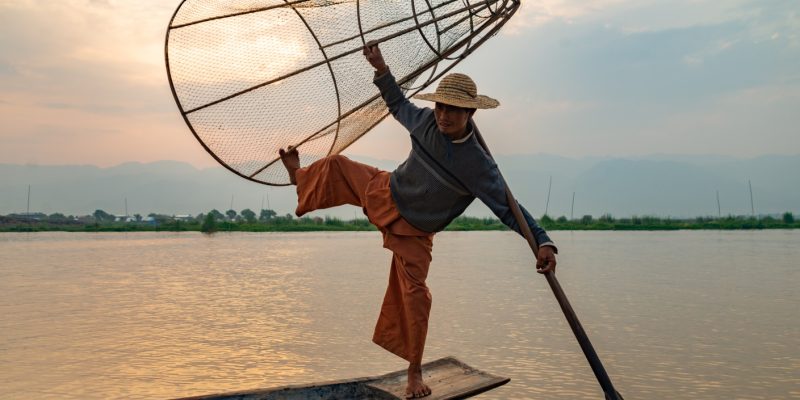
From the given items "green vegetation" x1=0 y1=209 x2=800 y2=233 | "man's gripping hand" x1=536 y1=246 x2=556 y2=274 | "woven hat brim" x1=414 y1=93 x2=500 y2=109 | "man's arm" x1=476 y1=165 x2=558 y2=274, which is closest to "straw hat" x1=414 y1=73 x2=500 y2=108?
"woven hat brim" x1=414 y1=93 x2=500 y2=109

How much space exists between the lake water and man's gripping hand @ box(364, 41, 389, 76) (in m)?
2.35

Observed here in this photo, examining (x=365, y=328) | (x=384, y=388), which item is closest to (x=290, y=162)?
(x=384, y=388)

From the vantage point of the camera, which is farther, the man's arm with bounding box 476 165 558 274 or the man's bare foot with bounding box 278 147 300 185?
the man's bare foot with bounding box 278 147 300 185

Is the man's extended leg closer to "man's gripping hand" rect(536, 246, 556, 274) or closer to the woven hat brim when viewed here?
the woven hat brim

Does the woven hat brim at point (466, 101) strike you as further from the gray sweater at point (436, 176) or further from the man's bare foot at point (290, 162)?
the man's bare foot at point (290, 162)

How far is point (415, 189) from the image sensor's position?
3238 millimetres

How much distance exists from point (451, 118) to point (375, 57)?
1.39 ft

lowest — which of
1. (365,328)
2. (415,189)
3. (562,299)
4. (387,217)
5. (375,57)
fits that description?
(365,328)

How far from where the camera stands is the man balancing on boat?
3.12m

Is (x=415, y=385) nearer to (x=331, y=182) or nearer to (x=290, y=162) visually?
(x=331, y=182)

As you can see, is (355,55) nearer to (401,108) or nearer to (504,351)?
(401,108)

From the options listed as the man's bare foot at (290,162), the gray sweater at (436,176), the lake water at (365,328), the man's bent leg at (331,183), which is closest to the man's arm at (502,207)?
the gray sweater at (436,176)

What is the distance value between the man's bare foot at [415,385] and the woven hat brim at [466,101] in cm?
117

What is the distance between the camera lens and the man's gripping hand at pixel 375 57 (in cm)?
315
